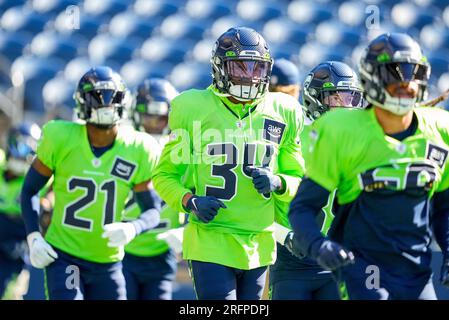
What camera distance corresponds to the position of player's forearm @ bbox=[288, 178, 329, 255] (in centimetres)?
313

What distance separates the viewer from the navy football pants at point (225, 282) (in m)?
3.87

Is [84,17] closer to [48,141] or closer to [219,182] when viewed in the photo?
[48,141]

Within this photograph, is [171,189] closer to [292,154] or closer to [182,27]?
[292,154]

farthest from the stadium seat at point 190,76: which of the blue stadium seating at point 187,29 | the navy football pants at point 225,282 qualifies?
the navy football pants at point 225,282

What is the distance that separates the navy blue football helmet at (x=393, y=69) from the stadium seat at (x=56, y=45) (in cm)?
729

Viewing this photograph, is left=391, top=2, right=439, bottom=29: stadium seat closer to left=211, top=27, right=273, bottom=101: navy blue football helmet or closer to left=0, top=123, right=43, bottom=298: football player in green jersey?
left=0, top=123, right=43, bottom=298: football player in green jersey

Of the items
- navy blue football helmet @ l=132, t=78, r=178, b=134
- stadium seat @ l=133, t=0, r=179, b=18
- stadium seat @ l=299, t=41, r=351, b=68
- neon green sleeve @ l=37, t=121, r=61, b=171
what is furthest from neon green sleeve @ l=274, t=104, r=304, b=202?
stadium seat @ l=133, t=0, r=179, b=18

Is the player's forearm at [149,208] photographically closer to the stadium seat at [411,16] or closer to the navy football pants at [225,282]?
the navy football pants at [225,282]

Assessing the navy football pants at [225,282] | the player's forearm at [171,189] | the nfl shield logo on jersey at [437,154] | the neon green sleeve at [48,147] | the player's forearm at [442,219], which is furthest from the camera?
the neon green sleeve at [48,147]

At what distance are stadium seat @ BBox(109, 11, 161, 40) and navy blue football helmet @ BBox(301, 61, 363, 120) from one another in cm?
602

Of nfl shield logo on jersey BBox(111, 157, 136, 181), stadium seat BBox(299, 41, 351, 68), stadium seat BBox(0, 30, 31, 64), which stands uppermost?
stadium seat BBox(0, 30, 31, 64)

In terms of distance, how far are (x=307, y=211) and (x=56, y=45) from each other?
7.59 m

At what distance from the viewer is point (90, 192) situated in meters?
4.67

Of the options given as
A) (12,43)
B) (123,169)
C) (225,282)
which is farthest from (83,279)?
(12,43)
